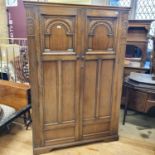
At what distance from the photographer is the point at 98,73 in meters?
1.90

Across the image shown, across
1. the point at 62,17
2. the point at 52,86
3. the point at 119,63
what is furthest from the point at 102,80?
the point at 62,17

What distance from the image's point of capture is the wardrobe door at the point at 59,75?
5.37 feet

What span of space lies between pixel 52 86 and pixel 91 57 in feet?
1.57

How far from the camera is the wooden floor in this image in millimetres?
2018

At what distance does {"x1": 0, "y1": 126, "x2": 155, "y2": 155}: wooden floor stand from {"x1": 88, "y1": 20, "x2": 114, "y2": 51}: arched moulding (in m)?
1.12

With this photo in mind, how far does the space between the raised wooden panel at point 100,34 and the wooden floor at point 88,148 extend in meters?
1.12

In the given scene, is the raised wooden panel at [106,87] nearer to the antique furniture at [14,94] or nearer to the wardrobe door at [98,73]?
the wardrobe door at [98,73]

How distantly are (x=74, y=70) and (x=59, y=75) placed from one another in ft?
0.51

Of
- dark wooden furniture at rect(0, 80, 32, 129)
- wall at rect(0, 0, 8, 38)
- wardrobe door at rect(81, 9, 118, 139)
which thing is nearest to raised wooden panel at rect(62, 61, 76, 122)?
wardrobe door at rect(81, 9, 118, 139)

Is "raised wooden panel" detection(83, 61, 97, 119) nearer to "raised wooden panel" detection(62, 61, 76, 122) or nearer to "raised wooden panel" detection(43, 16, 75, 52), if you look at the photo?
"raised wooden panel" detection(62, 61, 76, 122)

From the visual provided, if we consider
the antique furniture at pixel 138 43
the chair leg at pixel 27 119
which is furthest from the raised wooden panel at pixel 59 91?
the antique furniture at pixel 138 43

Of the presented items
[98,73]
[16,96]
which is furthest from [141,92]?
[16,96]

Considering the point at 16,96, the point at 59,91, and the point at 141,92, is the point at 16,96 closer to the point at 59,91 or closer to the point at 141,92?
the point at 59,91

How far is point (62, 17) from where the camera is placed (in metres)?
1.63
